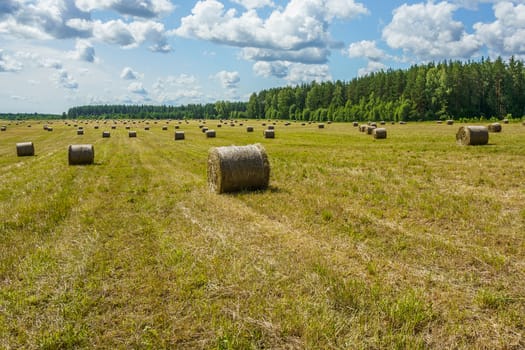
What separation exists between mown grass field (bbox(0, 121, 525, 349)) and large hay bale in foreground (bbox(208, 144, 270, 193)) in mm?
553

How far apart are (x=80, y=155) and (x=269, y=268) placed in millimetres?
18617

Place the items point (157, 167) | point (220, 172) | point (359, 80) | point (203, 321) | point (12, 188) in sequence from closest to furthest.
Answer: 1. point (203, 321)
2. point (220, 172)
3. point (12, 188)
4. point (157, 167)
5. point (359, 80)

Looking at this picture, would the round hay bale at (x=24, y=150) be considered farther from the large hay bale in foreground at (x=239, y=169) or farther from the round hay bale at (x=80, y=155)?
the large hay bale in foreground at (x=239, y=169)

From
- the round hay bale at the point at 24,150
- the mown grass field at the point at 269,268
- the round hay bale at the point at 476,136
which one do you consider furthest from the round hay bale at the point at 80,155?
the round hay bale at the point at 476,136

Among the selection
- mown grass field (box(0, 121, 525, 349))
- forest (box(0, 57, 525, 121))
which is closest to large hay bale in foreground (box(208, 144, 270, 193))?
mown grass field (box(0, 121, 525, 349))

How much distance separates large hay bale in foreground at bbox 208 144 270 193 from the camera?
12.6 metres

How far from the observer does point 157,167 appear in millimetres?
19641

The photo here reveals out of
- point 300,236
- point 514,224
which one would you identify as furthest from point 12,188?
point 514,224

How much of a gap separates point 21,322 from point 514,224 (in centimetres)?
986

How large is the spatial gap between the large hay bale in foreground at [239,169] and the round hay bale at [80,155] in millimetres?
11766

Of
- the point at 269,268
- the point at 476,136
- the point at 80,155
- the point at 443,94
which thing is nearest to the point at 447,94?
the point at 443,94

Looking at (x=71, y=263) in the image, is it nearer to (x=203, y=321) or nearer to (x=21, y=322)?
(x=21, y=322)

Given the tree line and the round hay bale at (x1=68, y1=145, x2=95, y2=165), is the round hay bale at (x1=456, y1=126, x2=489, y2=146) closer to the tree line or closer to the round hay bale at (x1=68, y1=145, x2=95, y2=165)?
the round hay bale at (x1=68, y1=145, x2=95, y2=165)

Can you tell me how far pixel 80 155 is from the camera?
69.6ft
